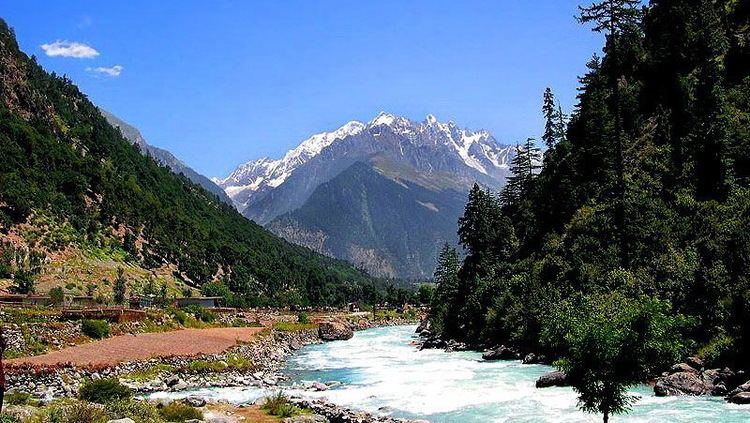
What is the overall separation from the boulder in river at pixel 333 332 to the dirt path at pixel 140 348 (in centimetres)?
3375

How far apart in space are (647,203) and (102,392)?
165ft

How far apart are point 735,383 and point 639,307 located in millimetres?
20968

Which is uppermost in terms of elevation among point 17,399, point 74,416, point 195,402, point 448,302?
point 74,416

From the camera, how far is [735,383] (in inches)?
1452

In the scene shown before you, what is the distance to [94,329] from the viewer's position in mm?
61375

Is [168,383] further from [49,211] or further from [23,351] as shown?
[49,211]

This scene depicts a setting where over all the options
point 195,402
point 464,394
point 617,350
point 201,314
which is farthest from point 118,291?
point 617,350

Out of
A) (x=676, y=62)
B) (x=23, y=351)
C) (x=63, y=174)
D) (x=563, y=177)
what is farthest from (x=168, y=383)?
(x=63, y=174)

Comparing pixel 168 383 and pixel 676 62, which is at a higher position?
pixel 676 62

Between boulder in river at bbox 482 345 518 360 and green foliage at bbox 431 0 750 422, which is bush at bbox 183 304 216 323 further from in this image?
boulder in river at bbox 482 345 518 360

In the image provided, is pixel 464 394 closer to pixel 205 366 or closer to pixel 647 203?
pixel 205 366

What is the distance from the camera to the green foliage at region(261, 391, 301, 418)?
34.1m

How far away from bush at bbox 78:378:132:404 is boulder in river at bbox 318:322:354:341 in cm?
8054

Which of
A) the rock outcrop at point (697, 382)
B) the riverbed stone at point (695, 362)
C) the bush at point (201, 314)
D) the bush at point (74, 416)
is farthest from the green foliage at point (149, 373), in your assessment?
the bush at point (201, 314)
